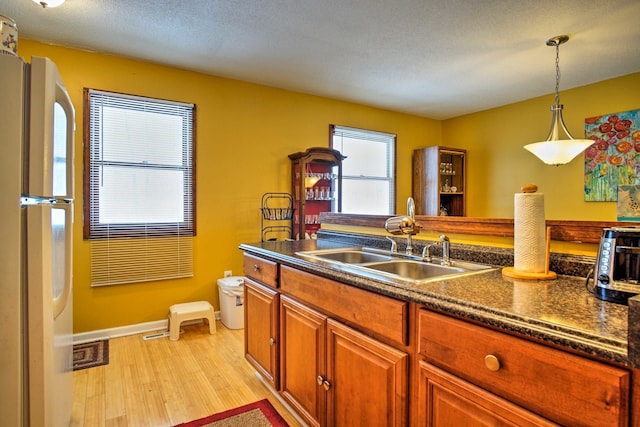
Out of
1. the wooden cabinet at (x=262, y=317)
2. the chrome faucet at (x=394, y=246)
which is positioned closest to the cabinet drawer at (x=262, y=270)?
the wooden cabinet at (x=262, y=317)

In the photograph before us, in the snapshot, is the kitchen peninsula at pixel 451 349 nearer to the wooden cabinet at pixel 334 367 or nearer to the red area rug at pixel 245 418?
the wooden cabinet at pixel 334 367

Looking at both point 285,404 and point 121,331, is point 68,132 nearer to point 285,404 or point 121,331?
point 285,404

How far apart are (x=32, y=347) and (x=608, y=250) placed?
1720 millimetres

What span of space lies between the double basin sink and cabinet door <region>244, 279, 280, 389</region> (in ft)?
1.19

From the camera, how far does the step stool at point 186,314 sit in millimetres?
3023

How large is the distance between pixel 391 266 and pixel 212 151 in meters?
2.47

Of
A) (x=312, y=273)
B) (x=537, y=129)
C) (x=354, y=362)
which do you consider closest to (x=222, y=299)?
(x=312, y=273)

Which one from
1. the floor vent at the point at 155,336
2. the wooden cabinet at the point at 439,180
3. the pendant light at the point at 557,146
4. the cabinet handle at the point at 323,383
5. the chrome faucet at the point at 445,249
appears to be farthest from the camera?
the wooden cabinet at the point at 439,180

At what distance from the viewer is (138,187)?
3215mm

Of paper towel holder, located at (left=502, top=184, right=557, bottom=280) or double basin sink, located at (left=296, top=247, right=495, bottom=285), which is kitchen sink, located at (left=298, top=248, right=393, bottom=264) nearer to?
double basin sink, located at (left=296, top=247, right=495, bottom=285)

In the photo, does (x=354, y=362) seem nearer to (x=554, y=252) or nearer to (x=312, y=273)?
(x=312, y=273)

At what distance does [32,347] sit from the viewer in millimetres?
1069

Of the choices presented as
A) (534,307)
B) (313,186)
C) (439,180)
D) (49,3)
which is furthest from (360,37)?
(439,180)

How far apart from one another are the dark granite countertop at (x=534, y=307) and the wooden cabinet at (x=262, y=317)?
67cm
